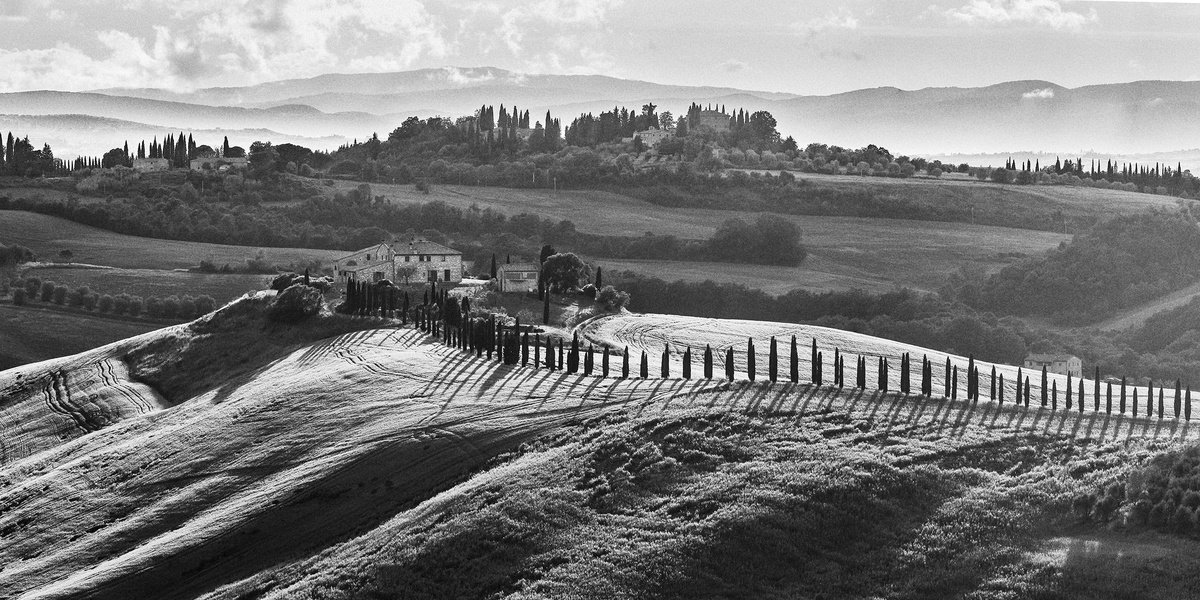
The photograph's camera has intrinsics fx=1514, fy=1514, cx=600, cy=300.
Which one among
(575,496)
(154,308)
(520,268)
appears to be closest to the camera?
(575,496)

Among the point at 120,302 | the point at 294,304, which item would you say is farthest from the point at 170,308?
the point at 294,304

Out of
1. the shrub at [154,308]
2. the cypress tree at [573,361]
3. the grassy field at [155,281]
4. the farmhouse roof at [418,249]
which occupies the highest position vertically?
the farmhouse roof at [418,249]

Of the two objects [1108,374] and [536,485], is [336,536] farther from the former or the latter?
[1108,374]

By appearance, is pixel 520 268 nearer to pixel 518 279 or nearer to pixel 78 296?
pixel 518 279

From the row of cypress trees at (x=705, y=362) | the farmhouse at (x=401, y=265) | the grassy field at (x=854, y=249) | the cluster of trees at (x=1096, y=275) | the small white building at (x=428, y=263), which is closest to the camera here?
the row of cypress trees at (x=705, y=362)

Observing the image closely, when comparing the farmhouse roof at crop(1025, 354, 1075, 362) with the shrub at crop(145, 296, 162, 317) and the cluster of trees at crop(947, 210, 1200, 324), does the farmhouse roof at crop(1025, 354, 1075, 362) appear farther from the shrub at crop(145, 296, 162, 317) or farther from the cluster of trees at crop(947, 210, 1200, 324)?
the shrub at crop(145, 296, 162, 317)

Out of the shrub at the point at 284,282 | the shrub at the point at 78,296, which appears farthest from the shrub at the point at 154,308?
the shrub at the point at 284,282

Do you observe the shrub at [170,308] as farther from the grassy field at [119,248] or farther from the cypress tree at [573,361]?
the cypress tree at [573,361]
